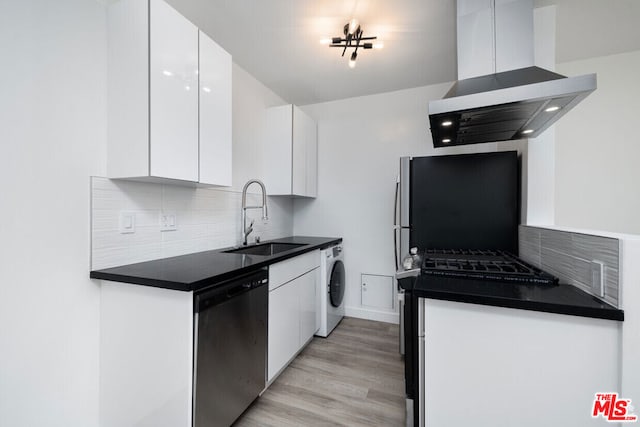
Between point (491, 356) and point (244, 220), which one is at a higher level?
point (244, 220)

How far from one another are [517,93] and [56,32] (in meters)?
2.18

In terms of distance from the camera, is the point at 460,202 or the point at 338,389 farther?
the point at 460,202

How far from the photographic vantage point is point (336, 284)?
2.93 m

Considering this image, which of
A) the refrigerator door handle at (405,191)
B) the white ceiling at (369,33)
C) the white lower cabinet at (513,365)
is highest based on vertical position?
the white ceiling at (369,33)

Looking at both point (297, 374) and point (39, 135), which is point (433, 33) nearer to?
point (39, 135)

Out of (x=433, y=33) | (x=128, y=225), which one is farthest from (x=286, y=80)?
(x=128, y=225)

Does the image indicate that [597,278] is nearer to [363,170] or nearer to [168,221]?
[168,221]

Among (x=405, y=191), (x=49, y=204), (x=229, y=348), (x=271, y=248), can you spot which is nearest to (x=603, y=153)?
(x=405, y=191)

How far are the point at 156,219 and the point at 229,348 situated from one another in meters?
0.95

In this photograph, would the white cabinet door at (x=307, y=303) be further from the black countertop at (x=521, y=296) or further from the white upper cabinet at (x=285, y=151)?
the black countertop at (x=521, y=296)

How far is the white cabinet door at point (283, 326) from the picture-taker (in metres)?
1.81

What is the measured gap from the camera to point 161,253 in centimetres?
176

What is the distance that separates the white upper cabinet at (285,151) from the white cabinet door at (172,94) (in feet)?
4.25

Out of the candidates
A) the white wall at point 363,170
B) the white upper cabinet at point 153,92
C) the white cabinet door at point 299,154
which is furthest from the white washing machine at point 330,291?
the white upper cabinet at point 153,92
